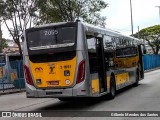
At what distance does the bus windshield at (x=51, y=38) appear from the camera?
1502 centimetres

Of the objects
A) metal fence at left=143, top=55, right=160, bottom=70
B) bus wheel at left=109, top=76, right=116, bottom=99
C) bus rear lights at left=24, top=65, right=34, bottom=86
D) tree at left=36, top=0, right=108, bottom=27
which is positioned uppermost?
tree at left=36, top=0, right=108, bottom=27

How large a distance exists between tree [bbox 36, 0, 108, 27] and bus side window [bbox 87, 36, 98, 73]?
23197 millimetres

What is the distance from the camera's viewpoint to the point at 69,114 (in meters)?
13.7

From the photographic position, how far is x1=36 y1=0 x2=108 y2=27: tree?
39.3m

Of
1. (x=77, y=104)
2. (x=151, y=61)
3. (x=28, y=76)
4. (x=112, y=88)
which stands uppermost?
(x=28, y=76)

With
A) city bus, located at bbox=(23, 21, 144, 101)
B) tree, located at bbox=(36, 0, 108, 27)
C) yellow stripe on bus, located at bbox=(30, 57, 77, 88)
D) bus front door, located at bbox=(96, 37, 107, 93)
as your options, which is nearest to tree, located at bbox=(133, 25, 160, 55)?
tree, located at bbox=(36, 0, 108, 27)

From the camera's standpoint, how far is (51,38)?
1528cm

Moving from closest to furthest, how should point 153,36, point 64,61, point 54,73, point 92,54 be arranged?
1. point 64,61
2. point 54,73
3. point 92,54
4. point 153,36

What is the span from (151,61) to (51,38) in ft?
168

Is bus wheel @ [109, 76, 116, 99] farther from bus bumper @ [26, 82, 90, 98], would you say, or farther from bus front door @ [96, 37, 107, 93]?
Result: bus bumper @ [26, 82, 90, 98]

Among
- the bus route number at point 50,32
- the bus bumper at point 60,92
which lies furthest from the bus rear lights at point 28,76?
the bus route number at point 50,32

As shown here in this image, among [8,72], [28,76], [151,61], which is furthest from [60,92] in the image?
[151,61]

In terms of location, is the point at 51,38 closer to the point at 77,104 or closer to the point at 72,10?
the point at 77,104

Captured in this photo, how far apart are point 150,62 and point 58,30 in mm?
50118
